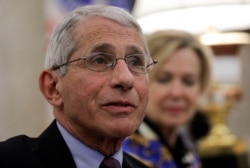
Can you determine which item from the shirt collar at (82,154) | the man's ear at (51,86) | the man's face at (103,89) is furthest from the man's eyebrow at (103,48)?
the shirt collar at (82,154)

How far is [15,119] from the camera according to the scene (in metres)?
4.38

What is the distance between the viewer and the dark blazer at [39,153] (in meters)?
1.84

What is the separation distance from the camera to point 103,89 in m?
1.83

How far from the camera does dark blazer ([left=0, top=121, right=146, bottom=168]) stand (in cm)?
184

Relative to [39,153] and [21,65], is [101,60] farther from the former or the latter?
[21,65]

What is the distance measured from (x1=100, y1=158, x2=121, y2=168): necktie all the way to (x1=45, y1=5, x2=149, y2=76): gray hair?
277 mm

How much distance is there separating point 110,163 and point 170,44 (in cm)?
141

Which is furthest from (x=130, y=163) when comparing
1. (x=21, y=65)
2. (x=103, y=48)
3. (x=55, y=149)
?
(x=21, y=65)

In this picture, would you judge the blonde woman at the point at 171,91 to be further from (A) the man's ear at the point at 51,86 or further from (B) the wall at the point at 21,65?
(B) the wall at the point at 21,65

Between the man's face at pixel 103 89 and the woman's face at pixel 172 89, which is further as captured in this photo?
the woman's face at pixel 172 89

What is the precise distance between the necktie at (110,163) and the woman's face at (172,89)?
1304 mm

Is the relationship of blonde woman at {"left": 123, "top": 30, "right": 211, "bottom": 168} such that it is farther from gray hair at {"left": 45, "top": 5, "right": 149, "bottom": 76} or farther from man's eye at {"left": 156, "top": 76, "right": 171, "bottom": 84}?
gray hair at {"left": 45, "top": 5, "right": 149, "bottom": 76}

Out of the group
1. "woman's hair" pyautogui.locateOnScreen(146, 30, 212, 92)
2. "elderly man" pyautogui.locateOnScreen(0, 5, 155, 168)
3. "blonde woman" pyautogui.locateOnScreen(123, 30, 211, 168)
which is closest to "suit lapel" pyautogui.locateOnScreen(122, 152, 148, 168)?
"elderly man" pyautogui.locateOnScreen(0, 5, 155, 168)

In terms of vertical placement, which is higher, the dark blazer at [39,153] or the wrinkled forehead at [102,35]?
the wrinkled forehead at [102,35]
